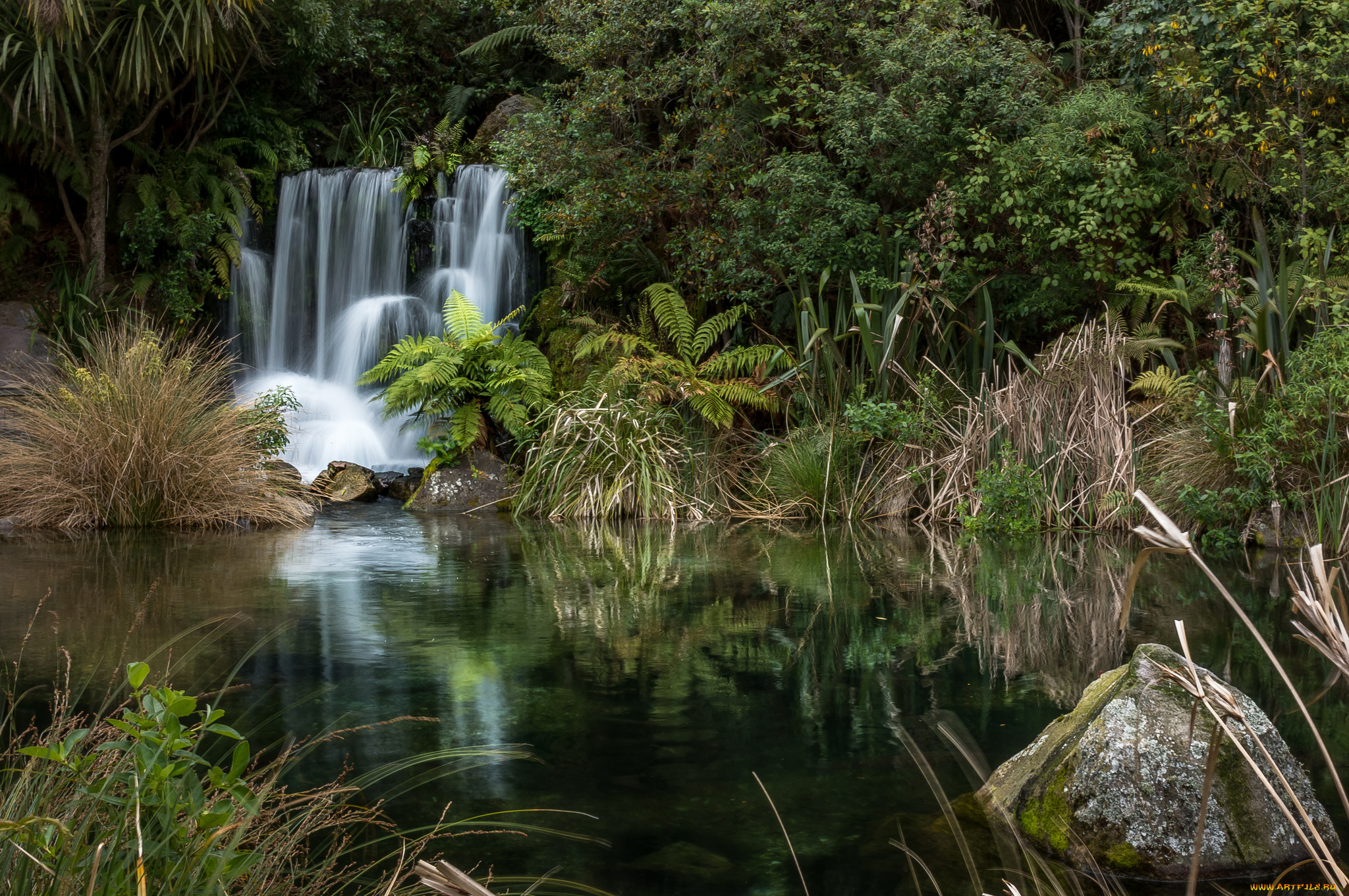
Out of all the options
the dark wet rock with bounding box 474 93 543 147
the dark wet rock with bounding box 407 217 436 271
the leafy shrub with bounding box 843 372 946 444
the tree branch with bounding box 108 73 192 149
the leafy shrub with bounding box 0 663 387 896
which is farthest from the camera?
the dark wet rock with bounding box 474 93 543 147

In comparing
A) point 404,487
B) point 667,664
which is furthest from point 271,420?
point 667,664

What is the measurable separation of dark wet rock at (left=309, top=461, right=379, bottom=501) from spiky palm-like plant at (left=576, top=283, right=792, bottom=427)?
8.45 feet

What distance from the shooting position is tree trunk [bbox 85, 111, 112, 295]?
42.5ft

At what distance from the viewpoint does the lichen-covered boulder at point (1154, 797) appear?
2.31 metres

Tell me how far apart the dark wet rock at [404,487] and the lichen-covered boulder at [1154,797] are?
360 inches

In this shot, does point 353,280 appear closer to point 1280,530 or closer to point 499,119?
point 499,119

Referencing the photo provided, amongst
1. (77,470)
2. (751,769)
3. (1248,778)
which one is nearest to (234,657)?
(751,769)

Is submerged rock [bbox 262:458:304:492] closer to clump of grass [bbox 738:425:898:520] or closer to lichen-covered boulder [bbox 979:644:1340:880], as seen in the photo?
clump of grass [bbox 738:425:898:520]

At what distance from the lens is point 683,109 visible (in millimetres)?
10406

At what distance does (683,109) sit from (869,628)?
7124mm

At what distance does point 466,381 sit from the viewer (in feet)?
36.1

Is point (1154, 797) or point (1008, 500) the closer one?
point (1154, 797)

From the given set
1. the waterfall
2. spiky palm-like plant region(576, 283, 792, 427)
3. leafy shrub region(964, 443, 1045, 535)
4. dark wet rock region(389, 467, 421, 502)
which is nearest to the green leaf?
leafy shrub region(964, 443, 1045, 535)

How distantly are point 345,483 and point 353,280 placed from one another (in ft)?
12.4
